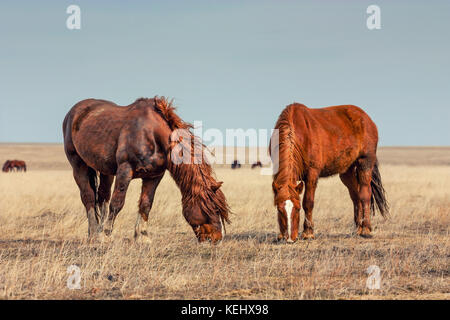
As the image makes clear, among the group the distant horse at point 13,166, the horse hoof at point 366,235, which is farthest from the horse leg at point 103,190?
the distant horse at point 13,166

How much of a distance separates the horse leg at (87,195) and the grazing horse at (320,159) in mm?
3420

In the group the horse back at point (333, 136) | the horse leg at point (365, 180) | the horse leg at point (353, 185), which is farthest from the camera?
the horse leg at point (353, 185)

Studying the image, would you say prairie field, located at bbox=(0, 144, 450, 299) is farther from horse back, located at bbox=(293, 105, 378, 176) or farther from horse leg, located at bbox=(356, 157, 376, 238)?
horse back, located at bbox=(293, 105, 378, 176)

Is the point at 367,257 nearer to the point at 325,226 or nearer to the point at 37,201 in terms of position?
the point at 325,226

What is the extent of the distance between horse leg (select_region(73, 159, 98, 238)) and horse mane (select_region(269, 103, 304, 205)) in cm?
343

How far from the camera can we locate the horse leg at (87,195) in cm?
912

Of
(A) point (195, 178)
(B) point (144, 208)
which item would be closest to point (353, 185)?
(A) point (195, 178)

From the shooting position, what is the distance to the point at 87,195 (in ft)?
30.5

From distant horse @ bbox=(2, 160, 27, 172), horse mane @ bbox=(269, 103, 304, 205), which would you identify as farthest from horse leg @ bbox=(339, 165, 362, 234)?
distant horse @ bbox=(2, 160, 27, 172)

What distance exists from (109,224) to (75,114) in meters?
2.46

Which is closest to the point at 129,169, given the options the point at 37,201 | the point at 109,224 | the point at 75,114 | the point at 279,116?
the point at 109,224

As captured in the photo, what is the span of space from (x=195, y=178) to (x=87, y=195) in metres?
2.51

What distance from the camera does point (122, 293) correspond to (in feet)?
16.8

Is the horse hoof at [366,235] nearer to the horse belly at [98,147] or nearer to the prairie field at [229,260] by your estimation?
the prairie field at [229,260]
